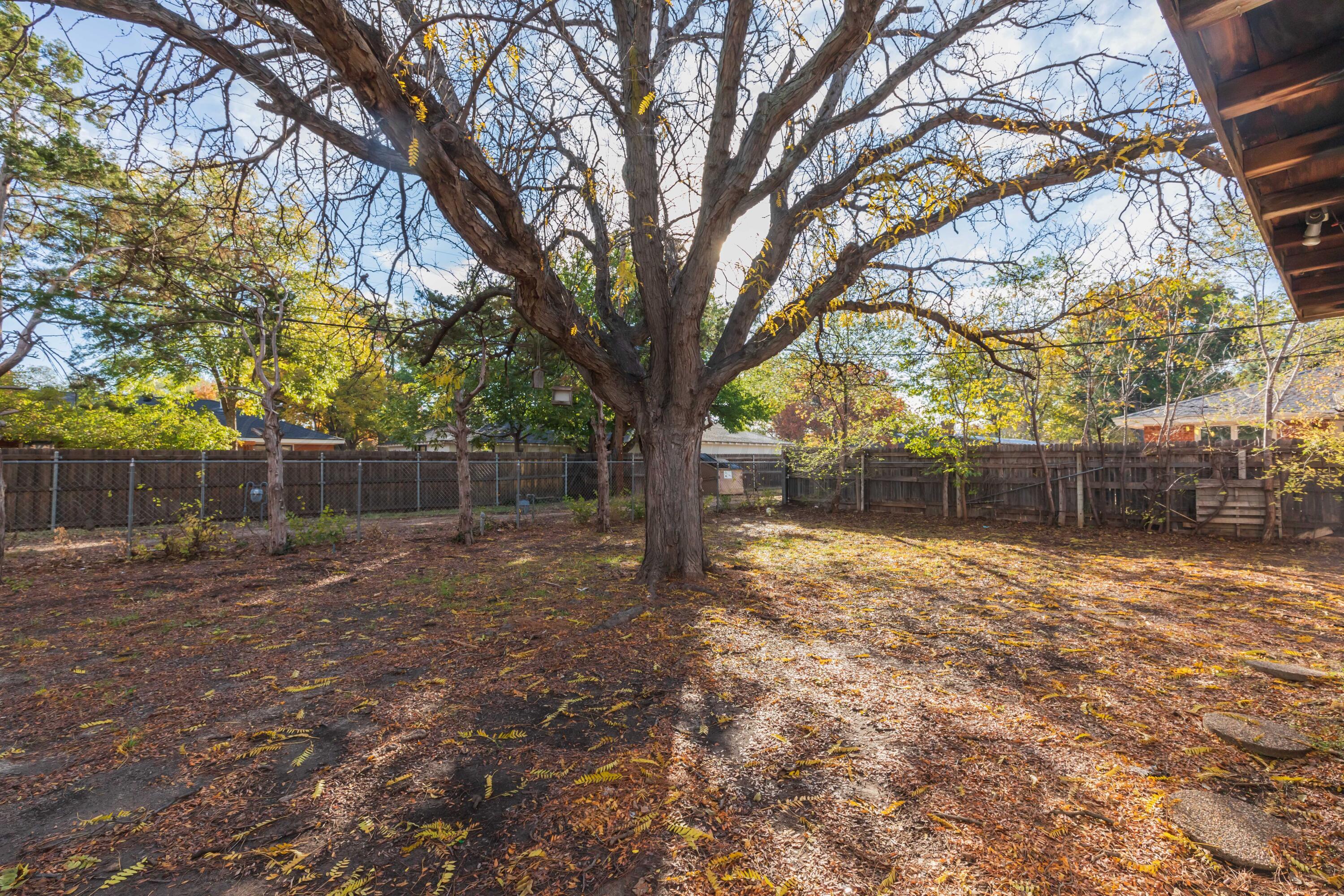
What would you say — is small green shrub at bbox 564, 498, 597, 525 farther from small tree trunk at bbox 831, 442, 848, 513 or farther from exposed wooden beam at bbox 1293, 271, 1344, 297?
exposed wooden beam at bbox 1293, 271, 1344, 297

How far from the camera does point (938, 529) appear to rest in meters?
11.5

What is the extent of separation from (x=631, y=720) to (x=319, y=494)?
16388mm

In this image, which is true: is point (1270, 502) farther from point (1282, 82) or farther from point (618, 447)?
point (618, 447)

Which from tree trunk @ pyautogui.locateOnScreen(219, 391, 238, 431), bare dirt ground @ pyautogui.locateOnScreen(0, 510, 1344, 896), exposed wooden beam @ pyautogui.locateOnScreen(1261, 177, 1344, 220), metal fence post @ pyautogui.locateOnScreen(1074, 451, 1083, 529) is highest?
tree trunk @ pyautogui.locateOnScreen(219, 391, 238, 431)

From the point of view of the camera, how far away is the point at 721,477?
18891mm

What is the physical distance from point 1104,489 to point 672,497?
10331 millimetres

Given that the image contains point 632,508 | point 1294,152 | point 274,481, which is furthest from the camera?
point 632,508

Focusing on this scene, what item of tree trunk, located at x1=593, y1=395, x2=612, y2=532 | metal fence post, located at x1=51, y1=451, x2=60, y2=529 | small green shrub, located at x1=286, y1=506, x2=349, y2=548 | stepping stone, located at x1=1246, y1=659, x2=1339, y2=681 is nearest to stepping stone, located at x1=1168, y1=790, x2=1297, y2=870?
stepping stone, located at x1=1246, y1=659, x2=1339, y2=681

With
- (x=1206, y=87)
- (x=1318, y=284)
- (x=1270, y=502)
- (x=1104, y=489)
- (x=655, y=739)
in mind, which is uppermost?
(x=1206, y=87)

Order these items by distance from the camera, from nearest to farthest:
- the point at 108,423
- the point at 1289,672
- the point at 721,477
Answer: the point at 1289,672, the point at 108,423, the point at 721,477

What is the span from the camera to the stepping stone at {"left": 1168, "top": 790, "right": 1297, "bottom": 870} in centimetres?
190

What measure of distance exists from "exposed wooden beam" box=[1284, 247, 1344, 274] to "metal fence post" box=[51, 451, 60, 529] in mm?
16801

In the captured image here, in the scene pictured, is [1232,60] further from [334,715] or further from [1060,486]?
[1060,486]

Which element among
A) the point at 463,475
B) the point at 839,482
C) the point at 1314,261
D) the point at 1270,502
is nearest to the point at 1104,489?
the point at 1270,502
